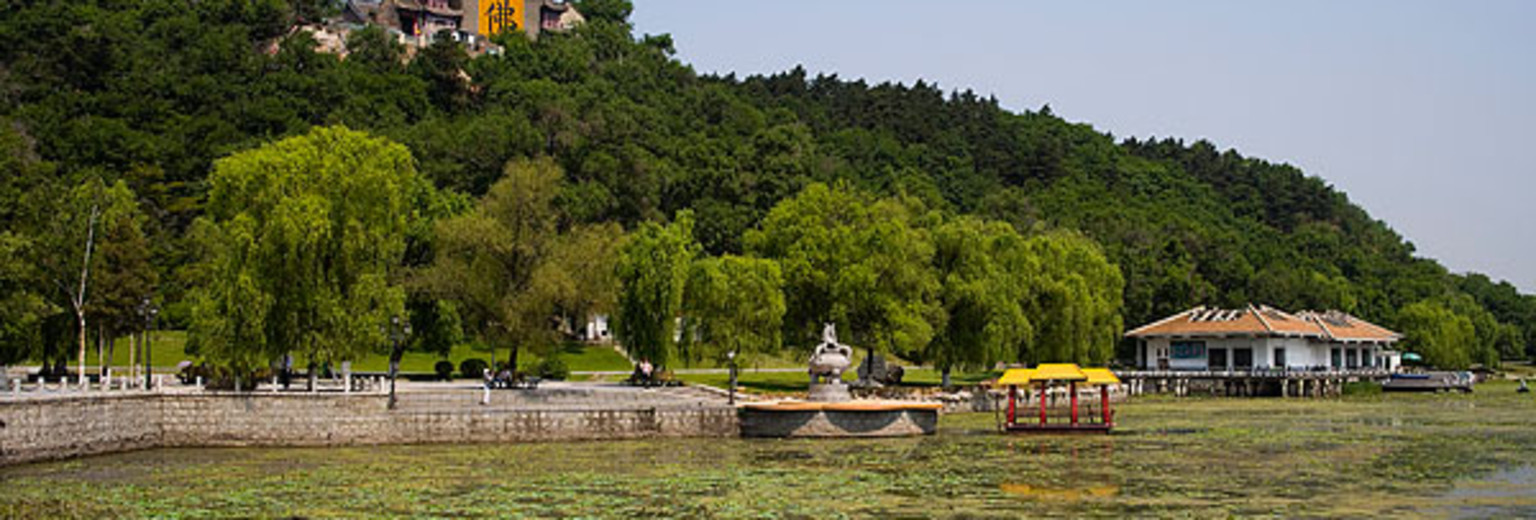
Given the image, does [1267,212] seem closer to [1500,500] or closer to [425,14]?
[425,14]

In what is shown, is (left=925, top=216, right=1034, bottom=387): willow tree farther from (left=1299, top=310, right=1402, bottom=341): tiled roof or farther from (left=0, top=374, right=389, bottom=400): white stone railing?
(left=1299, top=310, right=1402, bottom=341): tiled roof

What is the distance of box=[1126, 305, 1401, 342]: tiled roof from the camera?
309 ft

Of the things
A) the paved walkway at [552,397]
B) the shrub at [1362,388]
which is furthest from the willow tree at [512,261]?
the shrub at [1362,388]

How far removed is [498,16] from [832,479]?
140 meters

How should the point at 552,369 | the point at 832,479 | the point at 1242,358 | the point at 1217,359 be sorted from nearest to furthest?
the point at 832,479
the point at 552,369
the point at 1242,358
the point at 1217,359

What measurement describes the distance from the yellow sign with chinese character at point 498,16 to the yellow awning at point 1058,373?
4815 inches

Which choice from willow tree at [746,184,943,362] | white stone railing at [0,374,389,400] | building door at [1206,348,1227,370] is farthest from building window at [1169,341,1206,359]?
white stone railing at [0,374,389,400]

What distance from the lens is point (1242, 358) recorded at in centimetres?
9500

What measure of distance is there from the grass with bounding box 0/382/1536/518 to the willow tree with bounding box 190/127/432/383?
208 inches

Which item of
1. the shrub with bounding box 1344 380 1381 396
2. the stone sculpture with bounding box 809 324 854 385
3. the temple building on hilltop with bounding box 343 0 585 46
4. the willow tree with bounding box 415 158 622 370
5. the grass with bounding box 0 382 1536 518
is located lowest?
the grass with bounding box 0 382 1536 518

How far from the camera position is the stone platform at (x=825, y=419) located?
153ft

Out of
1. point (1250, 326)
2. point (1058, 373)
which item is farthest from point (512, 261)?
point (1250, 326)

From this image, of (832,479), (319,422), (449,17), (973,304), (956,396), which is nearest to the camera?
(832,479)

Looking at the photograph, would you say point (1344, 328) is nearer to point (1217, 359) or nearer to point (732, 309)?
point (1217, 359)
